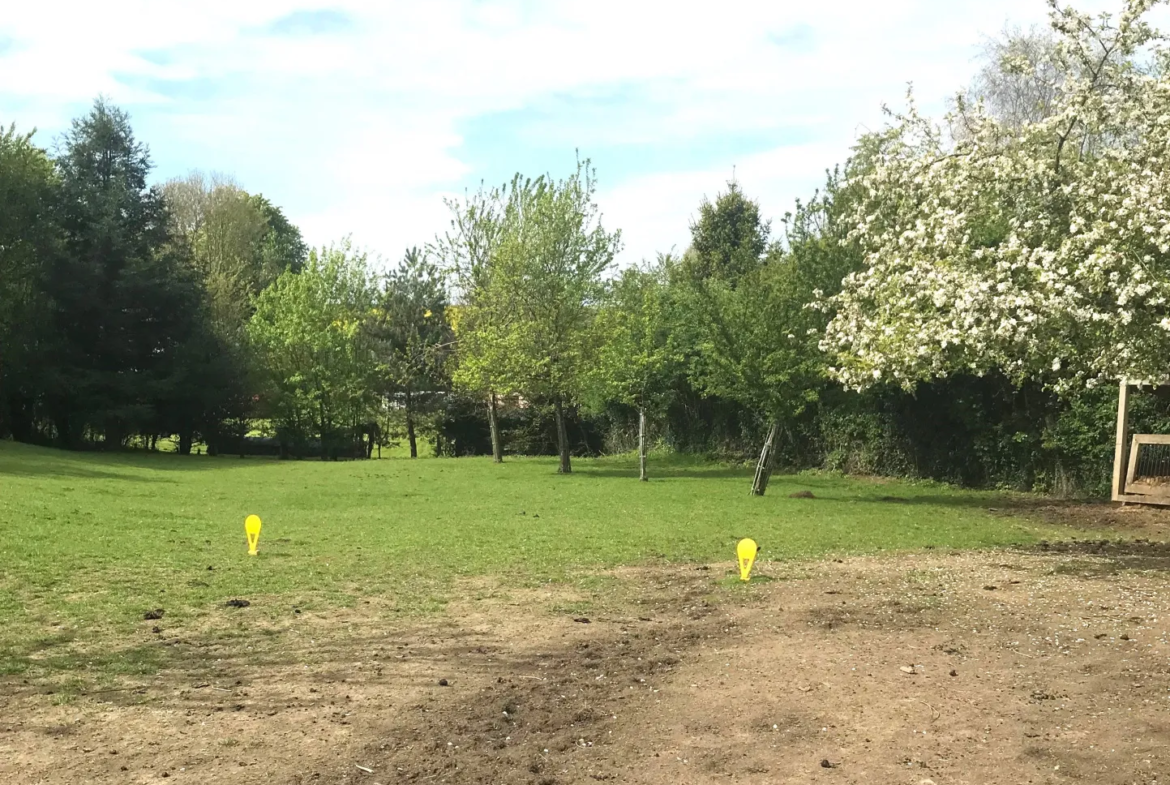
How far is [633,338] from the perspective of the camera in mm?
28562

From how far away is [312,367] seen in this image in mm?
41219

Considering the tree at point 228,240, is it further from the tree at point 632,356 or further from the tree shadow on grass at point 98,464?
the tree at point 632,356

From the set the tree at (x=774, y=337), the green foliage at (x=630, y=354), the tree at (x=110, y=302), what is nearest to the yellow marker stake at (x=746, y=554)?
the tree at (x=774, y=337)

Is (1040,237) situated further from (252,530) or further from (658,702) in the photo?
(252,530)

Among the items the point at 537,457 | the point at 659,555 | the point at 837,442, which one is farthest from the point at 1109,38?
the point at 537,457

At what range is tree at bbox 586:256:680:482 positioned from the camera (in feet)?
89.0

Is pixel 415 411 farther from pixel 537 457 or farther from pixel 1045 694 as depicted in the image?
pixel 1045 694

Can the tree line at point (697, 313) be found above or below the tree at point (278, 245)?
below

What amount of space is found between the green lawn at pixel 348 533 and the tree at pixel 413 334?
15.3m

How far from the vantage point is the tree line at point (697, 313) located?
1097cm

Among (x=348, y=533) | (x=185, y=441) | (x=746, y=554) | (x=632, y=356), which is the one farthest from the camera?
(x=185, y=441)

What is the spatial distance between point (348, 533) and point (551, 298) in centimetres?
1663

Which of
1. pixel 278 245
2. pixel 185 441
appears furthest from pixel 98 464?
pixel 278 245

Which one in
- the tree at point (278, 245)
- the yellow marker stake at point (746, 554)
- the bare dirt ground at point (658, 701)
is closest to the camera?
the bare dirt ground at point (658, 701)
